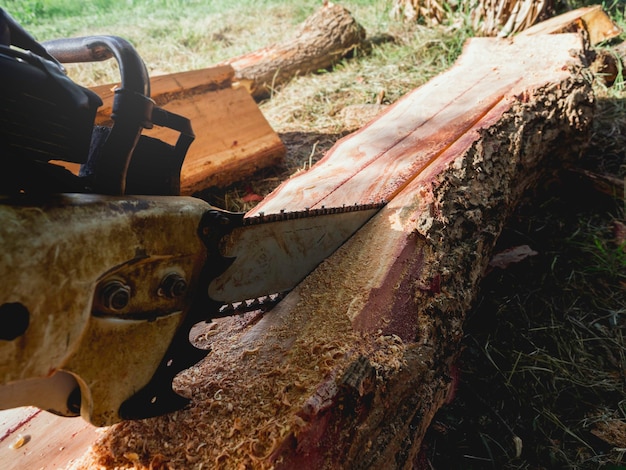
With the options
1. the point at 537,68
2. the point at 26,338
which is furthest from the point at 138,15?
the point at 26,338

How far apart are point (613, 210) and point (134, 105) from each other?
2.52 meters

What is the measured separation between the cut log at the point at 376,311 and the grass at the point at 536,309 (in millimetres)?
339

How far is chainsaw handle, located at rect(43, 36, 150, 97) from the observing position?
90 centimetres

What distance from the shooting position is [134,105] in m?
0.90

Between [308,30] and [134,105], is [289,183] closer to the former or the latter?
[134,105]

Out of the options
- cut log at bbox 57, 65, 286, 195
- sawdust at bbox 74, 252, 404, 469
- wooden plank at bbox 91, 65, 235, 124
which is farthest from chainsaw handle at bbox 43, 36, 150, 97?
wooden plank at bbox 91, 65, 235, 124

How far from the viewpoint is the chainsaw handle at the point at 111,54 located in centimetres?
90

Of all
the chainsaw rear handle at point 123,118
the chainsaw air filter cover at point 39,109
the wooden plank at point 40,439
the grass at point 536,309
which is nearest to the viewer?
the chainsaw air filter cover at point 39,109

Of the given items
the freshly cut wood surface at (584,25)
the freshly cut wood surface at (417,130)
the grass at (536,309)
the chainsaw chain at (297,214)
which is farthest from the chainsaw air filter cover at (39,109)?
the freshly cut wood surface at (584,25)

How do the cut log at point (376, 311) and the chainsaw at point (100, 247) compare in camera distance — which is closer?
the chainsaw at point (100, 247)

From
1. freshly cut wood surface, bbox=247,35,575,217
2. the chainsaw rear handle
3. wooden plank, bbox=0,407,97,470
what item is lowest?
wooden plank, bbox=0,407,97,470

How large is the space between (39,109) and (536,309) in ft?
6.54

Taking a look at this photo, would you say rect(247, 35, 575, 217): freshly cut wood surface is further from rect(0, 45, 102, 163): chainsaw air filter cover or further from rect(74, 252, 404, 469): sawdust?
rect(0, 45, 102, 163): chainsaw air filter cover

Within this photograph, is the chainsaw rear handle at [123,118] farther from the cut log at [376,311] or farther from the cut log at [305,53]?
the cut log at [305,53]
